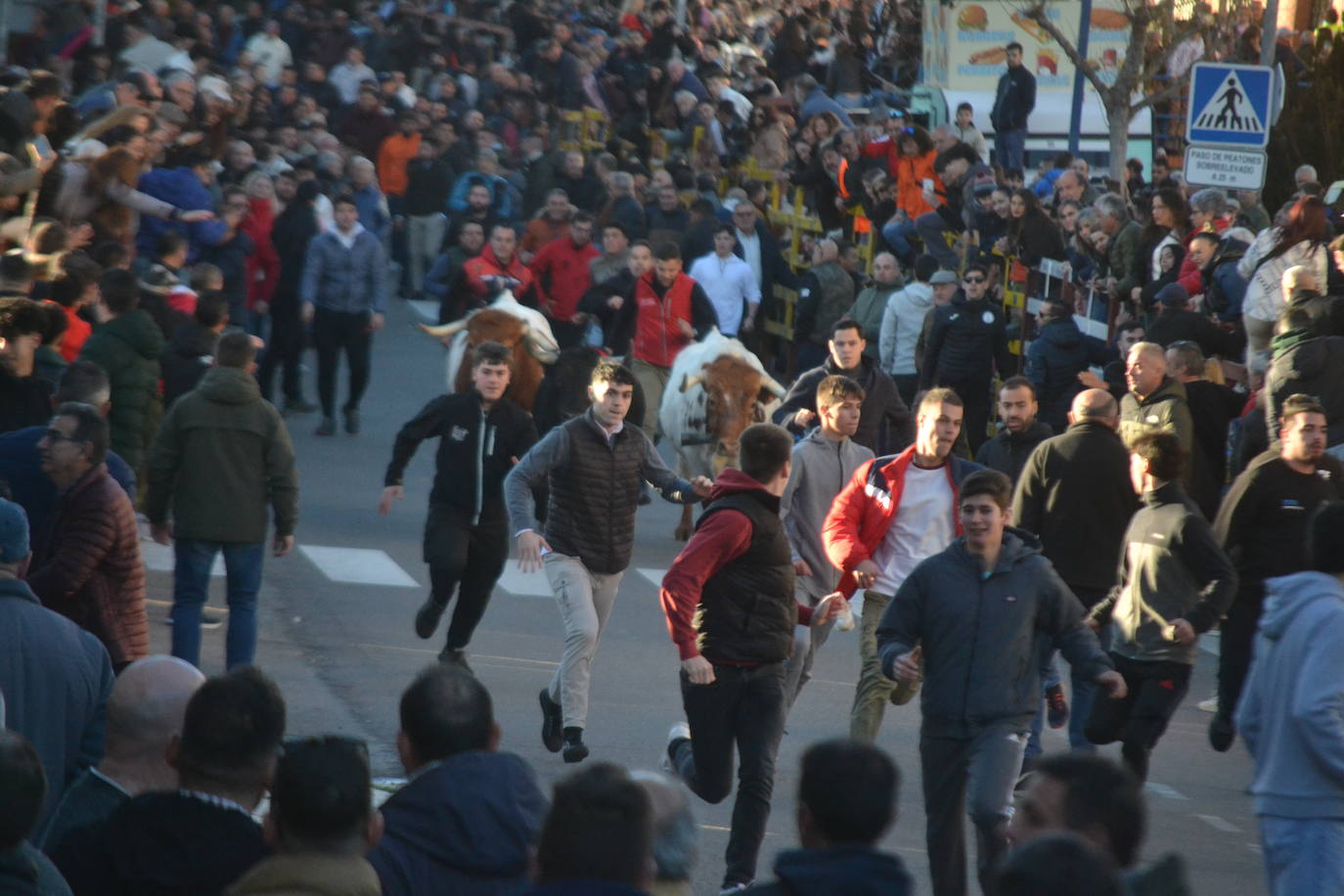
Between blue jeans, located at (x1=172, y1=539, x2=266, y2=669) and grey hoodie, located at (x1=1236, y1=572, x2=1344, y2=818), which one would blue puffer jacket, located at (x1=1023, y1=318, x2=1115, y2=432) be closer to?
blue jeans, located at (x1=172, y1=539, x2=266, y2=669)

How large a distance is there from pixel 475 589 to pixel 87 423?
11.5 ft

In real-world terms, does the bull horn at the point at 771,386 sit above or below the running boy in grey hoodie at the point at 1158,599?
above

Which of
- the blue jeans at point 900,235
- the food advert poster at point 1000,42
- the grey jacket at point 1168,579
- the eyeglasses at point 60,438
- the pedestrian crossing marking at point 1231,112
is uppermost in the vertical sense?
the food advert poster at point 1000,42

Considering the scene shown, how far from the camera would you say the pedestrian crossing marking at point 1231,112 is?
16.1 metres

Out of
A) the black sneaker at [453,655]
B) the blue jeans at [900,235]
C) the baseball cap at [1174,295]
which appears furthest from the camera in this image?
the blue jeans at [900,235]

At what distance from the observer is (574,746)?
9477 millimetres

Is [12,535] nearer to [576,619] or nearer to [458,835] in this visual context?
[458,835]

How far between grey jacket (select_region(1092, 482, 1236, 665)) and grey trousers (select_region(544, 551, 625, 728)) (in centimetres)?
240

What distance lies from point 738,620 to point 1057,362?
8790mm

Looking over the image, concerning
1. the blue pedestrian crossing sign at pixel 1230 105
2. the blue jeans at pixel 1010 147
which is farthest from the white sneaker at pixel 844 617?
the blue jeans at pixel 1010 147

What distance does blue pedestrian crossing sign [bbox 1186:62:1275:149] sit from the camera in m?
16.1

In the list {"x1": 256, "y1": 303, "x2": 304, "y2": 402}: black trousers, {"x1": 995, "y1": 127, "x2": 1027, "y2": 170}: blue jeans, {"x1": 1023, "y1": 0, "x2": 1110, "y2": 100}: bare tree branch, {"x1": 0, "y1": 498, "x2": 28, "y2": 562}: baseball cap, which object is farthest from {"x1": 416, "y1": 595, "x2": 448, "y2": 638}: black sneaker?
{"x1": 1023, "y1": 0, "x2": 1110, "y2": 100}: bare tree branch

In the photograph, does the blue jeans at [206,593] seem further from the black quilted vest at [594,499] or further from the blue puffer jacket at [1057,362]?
the blue puffer jacket at [1057,362]

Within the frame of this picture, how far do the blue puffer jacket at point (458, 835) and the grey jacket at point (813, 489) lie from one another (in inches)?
201
